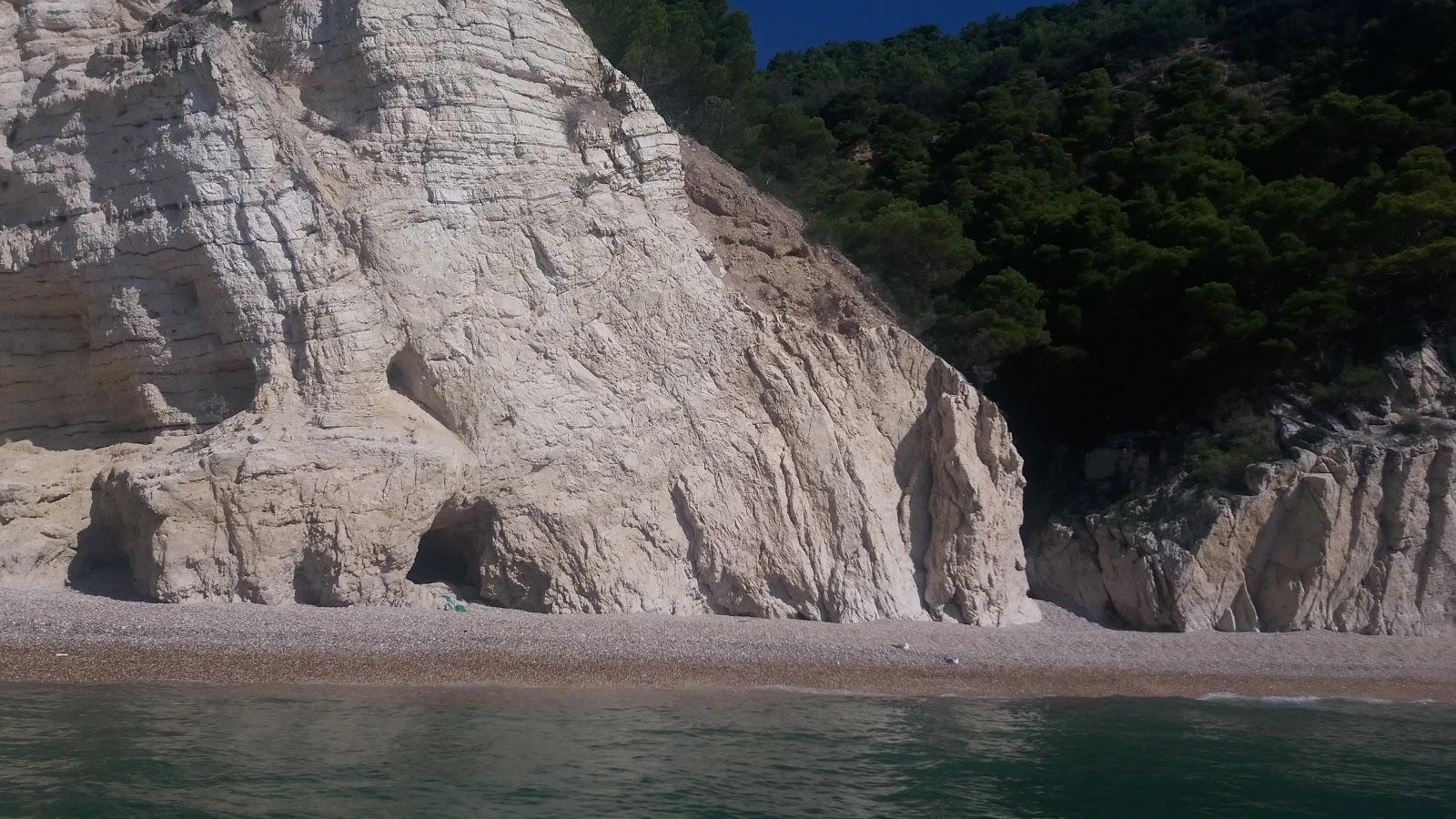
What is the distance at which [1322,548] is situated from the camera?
58.3 ft

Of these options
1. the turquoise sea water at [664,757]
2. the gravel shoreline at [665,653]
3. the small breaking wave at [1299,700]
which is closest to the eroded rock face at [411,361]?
the gravel shoreline at [665,653]

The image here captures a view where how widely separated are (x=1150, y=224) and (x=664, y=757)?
18.1 m

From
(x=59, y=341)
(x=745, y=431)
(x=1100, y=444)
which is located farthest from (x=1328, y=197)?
(x=59, y=341)

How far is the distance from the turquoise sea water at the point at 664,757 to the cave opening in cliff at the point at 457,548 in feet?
11.3

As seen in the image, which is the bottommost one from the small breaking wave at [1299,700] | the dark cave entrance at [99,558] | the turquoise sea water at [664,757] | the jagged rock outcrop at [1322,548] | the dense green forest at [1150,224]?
the turquoise sea water at [664,757]

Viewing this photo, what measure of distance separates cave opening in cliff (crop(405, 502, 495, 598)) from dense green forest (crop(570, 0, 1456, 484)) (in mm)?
8600

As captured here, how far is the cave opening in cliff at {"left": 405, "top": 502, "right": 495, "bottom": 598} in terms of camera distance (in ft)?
50.4

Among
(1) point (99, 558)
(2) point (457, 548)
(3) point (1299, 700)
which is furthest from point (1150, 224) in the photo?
(1) point (99, 558)

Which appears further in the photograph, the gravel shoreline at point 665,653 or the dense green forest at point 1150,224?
the dense green forest at point 1150,224

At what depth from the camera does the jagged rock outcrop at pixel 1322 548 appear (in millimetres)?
17781

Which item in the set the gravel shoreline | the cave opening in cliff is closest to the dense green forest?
the gravel shoreline

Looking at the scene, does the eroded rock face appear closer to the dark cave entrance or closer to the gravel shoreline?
the dark cave entrance

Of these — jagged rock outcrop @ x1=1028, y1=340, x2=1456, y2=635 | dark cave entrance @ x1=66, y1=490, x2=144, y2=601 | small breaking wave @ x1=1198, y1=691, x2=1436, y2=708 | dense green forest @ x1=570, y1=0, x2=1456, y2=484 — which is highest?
dense green forest @ x1=570, y1=0, x2=1456, y2=484

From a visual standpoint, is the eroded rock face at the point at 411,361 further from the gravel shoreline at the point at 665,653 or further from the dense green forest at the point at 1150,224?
the dense green forest at the point at 1150,224
